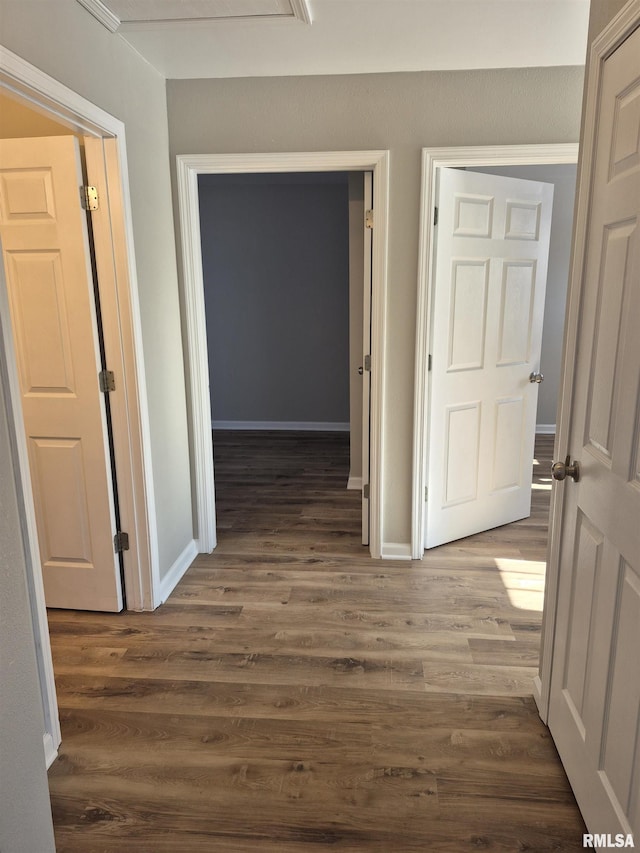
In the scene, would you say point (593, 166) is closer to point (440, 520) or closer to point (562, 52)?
point (562, 52)

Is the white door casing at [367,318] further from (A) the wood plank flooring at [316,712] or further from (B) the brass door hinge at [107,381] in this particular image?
(B) the brass door hinge at [107,381]

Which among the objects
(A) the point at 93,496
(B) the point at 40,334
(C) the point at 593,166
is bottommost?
(A) the point at 93,496

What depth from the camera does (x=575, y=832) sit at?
5.32 feet

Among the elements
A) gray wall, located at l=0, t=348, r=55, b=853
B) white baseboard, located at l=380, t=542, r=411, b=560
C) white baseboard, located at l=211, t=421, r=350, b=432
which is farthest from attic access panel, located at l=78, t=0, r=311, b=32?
white baseboard, located at l=211, t=421, r=350, b=432

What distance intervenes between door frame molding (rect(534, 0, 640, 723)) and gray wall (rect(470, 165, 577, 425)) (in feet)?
12.0

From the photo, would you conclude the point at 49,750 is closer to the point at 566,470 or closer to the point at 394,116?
the point at 566,470

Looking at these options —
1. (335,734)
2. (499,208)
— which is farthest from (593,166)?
(335,734)

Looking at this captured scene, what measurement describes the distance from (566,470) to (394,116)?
1966 mm

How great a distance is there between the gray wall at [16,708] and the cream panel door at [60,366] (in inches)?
47.9

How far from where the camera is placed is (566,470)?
5.76 ft

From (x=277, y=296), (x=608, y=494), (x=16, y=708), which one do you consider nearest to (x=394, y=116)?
(x=608, y=494)

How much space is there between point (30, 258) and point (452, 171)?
2.03m

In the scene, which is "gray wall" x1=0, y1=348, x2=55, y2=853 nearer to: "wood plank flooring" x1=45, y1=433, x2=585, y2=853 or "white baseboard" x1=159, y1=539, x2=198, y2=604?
"wood plank flooring" x1=45, y1=433, x2=585, y2=853

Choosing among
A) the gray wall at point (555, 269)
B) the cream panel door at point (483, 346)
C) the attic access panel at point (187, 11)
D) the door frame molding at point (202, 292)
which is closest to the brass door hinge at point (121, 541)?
the door frame molding at point (202, 292)
